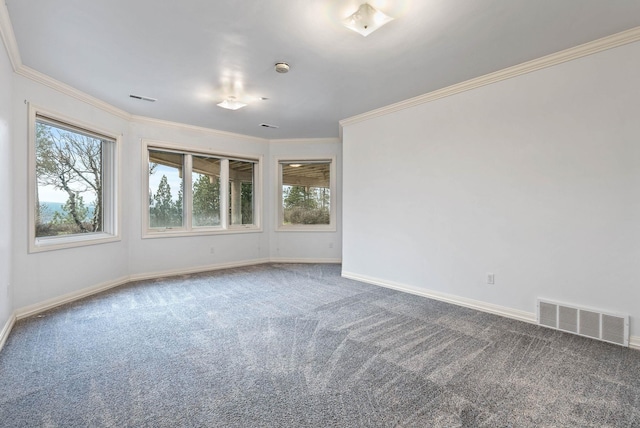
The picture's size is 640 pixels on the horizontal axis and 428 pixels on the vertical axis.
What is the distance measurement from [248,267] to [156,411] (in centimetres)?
423

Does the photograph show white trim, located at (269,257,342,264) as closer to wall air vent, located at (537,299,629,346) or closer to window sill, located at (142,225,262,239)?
window sill, located at (142,225,262,239)

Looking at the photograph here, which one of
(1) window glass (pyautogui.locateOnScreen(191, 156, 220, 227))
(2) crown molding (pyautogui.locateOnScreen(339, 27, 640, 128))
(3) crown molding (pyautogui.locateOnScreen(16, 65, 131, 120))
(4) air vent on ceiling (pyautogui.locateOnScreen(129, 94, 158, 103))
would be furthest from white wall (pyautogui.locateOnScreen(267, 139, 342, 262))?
(3) crown molding (pyautogui.locateOnScreen(16, 65, 131, 120))

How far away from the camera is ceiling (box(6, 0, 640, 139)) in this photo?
2270 mm

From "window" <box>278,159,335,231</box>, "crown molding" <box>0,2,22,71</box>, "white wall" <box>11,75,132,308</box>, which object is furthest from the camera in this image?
"window" <box>278,159,335,231</box>

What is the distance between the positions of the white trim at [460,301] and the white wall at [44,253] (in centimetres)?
382

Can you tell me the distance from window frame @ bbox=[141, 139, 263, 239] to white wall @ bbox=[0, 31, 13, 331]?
2014 millimetres

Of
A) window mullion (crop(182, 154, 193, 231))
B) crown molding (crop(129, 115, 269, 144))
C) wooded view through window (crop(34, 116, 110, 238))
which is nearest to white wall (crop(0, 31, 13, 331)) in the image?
wooded view through window (crop(34, 116, 110, 238))

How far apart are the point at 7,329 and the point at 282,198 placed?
4582 millimetres

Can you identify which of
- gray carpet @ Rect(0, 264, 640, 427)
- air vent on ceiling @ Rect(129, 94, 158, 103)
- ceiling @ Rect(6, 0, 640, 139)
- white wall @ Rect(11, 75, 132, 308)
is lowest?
gray carpet @ Rect(0, 264, 640, 427)

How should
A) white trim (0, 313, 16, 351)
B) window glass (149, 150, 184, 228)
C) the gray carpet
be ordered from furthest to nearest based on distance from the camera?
window glass (149, 150, 184, 228), white trim (0, 313, 16, 351), the gray carpet

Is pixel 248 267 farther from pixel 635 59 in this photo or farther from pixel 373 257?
pixel 635 59

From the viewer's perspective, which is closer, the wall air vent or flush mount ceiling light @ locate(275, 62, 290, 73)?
the wall air vent

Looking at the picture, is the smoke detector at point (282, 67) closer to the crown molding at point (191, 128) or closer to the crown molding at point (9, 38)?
the crown molding at point (9, 38)

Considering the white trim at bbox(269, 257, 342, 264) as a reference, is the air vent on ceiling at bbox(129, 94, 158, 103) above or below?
above
